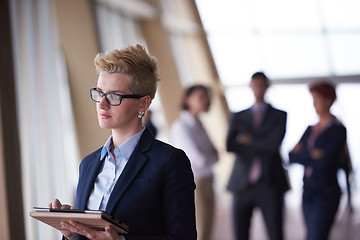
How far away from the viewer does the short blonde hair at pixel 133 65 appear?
5.36 feet

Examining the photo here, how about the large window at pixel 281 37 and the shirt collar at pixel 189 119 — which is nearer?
the shirt collar at pixel 189 119

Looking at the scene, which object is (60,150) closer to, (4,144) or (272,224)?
(4,144)

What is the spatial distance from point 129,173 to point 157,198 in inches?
5.1

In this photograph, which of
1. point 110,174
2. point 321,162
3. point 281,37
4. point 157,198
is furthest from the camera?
point 281,37

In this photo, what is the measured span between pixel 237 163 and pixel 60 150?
5.42ft

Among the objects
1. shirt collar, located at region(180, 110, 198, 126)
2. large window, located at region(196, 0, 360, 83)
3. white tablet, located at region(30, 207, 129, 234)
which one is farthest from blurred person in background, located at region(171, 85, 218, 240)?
large window, located at region(196, 0, 360, 83)

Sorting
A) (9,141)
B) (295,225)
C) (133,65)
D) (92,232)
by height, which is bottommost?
(295,225)

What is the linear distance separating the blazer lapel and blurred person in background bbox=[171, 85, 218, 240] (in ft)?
9.84

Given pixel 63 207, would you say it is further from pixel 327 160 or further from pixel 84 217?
pixel 327 160

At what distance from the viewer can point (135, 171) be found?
1.62 metres

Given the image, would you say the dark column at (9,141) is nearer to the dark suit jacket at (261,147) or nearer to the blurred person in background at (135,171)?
the dark suit jacket at (261,147)

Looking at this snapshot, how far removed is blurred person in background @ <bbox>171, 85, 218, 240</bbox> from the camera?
15.4 feet

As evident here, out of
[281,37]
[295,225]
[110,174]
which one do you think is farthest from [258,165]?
[281,37]

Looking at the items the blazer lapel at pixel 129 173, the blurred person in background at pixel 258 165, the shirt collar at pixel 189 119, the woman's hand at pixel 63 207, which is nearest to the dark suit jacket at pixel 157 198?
the blazer lapel at pixel 129 173
